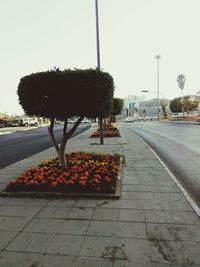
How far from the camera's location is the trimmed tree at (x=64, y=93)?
25.0 ft

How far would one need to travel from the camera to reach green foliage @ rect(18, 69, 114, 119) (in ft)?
25.0

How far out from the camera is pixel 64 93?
761 centimetres

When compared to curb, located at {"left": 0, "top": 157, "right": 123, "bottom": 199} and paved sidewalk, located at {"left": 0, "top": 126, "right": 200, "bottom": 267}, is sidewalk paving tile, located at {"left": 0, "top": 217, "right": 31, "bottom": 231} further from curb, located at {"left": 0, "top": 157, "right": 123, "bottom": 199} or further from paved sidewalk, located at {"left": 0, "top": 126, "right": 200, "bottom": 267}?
curb, located at {"left": 0, "top": 157, "right": 123, "bottom": 199}

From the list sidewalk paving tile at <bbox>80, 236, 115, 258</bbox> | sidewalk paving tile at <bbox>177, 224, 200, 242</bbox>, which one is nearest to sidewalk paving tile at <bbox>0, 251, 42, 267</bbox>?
sidewalk paving tile at <bbox>80, 236, 115, 258</bbox>

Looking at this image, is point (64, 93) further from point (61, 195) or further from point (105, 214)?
point (105, 214)

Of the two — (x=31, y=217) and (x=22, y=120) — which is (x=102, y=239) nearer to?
(x=31, y=217)

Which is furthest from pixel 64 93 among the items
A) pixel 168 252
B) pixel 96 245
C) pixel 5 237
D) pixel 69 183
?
pixel 168 252

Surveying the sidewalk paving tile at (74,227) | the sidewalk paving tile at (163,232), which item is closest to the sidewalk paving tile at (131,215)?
the sidewalk paving tile at (163,232)

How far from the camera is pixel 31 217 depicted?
519 centimetres

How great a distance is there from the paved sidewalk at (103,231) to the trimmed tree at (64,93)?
9.05 ft

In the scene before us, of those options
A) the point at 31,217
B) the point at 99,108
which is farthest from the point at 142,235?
the point at 99,108

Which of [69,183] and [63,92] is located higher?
[63,92]

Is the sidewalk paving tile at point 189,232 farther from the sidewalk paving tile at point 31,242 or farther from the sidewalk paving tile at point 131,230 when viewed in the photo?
the sidewalk paving tile at point 31,242

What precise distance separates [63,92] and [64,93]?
0.13ft
